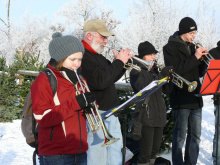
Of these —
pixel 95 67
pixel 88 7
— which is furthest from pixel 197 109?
pixel 88 7

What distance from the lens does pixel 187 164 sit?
4234 mm

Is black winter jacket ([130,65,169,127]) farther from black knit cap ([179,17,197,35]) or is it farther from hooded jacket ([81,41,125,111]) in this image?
black knit cap ([179,17,197,35])

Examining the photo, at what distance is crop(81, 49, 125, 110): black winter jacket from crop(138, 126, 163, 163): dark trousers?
0.73 meters

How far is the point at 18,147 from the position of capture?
17.8ft

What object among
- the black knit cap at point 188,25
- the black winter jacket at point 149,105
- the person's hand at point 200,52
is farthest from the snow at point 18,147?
the black knit cap at point 188,25

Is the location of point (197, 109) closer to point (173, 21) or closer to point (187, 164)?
point (187, 164)

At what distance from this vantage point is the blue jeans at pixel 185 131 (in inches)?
157

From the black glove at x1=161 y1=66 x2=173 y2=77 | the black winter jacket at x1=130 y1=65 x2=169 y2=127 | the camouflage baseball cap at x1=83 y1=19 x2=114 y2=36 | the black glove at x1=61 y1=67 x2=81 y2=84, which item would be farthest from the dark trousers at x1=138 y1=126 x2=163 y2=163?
the black glove at x1=61 y1=67 x2=81 y2=84

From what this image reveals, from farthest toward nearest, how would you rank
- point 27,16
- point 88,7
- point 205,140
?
point 27,16 → point 88,7 → point 205,140

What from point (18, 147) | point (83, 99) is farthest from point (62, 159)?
point (18, 147)

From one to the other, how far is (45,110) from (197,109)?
2361 millimetres

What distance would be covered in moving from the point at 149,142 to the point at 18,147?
270 centimetres

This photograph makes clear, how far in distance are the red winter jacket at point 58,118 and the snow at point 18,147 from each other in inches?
99.1

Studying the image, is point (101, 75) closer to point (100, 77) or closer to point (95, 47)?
point (100, 77)
